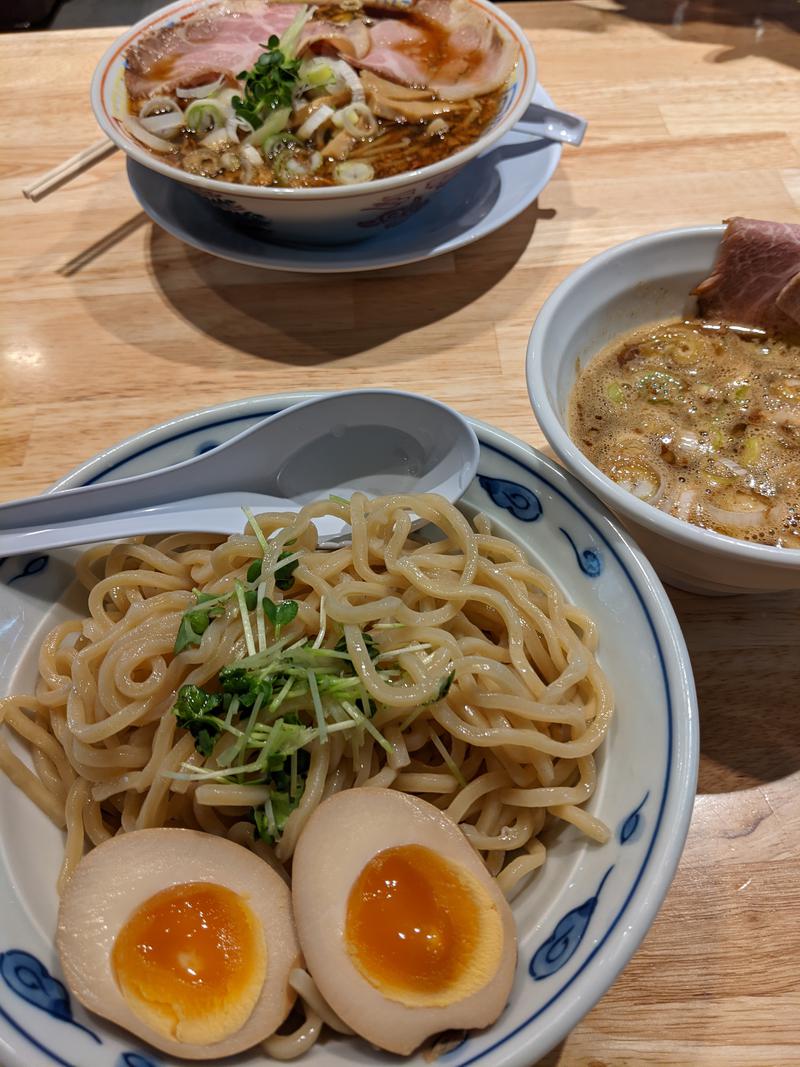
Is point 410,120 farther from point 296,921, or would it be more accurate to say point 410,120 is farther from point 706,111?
point 296,921

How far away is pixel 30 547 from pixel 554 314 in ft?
3.32

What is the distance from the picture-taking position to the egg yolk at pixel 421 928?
36.8 inches

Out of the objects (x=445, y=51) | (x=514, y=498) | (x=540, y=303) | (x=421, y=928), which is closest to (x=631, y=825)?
(x=421, y=928)

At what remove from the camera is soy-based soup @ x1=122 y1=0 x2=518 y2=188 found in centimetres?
216

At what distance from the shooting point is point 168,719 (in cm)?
119

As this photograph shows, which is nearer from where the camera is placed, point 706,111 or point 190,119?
point 190,119

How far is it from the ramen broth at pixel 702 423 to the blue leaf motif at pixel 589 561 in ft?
0.51

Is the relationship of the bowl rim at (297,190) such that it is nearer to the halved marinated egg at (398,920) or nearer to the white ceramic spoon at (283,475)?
the white ceramic spoon at (283,475)

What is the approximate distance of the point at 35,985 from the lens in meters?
0.95

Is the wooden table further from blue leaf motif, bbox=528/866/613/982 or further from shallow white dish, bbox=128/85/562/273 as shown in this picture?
blue leaf motif, bbox=528/866/613/982

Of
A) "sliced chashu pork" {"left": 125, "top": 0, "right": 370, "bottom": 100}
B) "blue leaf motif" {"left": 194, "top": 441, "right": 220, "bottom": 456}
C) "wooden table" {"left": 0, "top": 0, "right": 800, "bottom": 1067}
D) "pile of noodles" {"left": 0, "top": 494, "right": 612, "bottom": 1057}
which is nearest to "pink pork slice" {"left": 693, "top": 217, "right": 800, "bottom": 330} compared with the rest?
"wooden table" {"left": 0, "top": 0, "right": 800, "bottom": 1067}

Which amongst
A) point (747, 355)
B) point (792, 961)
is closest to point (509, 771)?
point (792, 961)

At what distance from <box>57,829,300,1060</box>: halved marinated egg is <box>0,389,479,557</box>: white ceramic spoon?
54 cm

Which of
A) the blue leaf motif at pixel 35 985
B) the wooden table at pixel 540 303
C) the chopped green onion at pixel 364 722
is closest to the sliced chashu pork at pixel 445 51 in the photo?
the wooden table at pixel 540 303
